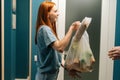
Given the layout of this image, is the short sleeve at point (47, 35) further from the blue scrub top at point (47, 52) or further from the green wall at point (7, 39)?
the green wall at point (7, 39)

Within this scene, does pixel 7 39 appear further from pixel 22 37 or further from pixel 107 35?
pixel 22 37

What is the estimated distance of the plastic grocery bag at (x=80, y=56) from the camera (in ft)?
5.89

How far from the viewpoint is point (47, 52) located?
1.94 meters

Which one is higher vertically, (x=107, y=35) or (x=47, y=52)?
(x=107, y=35)

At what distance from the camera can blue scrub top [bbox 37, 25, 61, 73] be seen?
1.88 m

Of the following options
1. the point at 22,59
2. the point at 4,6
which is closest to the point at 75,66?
the point at 4,6

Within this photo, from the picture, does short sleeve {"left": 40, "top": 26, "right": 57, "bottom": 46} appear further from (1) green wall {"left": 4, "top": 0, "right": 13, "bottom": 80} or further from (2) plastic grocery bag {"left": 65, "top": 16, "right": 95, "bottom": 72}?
(1) green wall {"left": 4, "top": 0, "right": 13, "bottom": 80}

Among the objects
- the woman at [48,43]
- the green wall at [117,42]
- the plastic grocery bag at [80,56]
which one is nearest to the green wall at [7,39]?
the woman at [48,43]

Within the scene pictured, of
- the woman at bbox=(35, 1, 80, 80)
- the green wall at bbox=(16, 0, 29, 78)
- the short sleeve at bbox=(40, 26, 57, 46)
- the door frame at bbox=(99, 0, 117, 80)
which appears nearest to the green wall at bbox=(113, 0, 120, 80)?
the door frame at bbox=(99, 0, 117, 80)

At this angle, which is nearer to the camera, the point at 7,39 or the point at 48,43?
the point at 48,43

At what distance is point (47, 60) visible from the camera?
194 cm

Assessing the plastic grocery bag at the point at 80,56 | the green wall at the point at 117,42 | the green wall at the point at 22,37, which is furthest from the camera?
the green wall at the point at 22,37

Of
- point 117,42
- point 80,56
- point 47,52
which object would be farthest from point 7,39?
point 117,42

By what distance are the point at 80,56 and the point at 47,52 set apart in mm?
321
